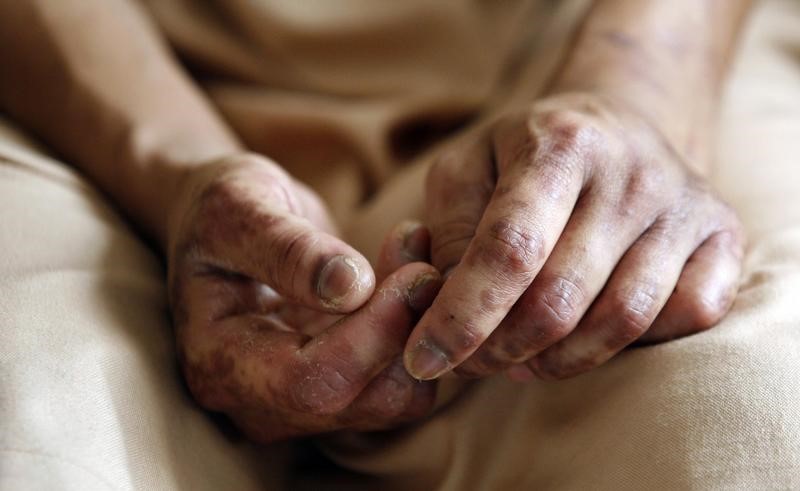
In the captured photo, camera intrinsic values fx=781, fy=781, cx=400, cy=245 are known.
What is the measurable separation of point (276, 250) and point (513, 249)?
17 centimetres

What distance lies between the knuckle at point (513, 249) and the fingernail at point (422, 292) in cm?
5

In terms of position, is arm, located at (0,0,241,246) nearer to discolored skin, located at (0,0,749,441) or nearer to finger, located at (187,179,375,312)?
discolored skin, located at (0,0,749,441)

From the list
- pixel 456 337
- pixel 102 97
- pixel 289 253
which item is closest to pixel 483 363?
pixel 456 337

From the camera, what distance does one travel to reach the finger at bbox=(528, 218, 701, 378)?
553 millimetres

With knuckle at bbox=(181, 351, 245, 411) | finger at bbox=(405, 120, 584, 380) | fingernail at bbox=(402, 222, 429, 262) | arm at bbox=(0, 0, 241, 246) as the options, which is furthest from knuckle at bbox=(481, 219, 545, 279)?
arm at bbox=(0, 0, 241, 246)

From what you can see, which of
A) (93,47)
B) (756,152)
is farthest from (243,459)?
(756,152)

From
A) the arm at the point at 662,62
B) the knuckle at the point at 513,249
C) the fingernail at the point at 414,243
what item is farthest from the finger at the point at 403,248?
the arm at the point at 662,62

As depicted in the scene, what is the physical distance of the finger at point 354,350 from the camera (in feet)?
1.77

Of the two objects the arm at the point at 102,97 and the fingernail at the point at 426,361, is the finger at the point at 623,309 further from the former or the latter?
the arm at the point at 102,97

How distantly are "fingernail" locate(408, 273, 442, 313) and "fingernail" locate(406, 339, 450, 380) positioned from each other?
0.04m

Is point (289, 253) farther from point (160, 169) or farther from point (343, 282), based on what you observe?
point (160, 169)

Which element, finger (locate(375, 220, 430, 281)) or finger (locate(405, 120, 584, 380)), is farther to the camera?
finger (locate(375, 220, 430, 281))

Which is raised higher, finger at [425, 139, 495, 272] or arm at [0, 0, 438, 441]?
finger at [425, 139, 495, 272]

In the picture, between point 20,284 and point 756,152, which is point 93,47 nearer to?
point 20,284
